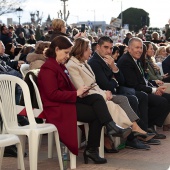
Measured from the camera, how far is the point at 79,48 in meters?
8.69

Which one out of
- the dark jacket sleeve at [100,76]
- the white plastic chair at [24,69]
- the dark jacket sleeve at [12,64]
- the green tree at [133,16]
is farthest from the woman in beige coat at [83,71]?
the green tree at [133,16]

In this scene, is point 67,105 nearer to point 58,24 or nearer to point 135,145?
point 135,145

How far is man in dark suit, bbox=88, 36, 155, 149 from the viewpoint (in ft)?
30.9

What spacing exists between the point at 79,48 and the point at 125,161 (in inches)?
65.3

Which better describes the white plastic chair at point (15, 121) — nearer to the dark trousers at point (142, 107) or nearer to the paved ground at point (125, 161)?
the paved ground at point (125, 161)

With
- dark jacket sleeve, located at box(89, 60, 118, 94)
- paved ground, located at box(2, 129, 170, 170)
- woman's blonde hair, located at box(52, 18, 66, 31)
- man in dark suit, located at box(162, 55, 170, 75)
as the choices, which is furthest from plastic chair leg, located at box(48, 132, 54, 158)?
man in dark suit, located at box(162, 55, 170, 75)

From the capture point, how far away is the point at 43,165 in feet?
26.8

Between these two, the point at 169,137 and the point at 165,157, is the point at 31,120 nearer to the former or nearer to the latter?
the point at 165,157

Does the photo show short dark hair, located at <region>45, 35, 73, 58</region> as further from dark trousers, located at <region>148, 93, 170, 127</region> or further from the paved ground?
dark trousers, located at <region>148, 93, 170, 127</region>

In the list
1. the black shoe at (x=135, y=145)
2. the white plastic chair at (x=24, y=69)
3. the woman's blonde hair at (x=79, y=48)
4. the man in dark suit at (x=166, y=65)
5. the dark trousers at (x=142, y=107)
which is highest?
the woman's blonde hair at (x=79, y=48)

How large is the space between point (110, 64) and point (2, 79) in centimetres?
256

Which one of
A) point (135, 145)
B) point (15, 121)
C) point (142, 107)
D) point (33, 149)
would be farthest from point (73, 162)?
point (142, 107)

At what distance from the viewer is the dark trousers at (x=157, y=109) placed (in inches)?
428

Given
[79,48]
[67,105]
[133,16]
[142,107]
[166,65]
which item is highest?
[79,48]
